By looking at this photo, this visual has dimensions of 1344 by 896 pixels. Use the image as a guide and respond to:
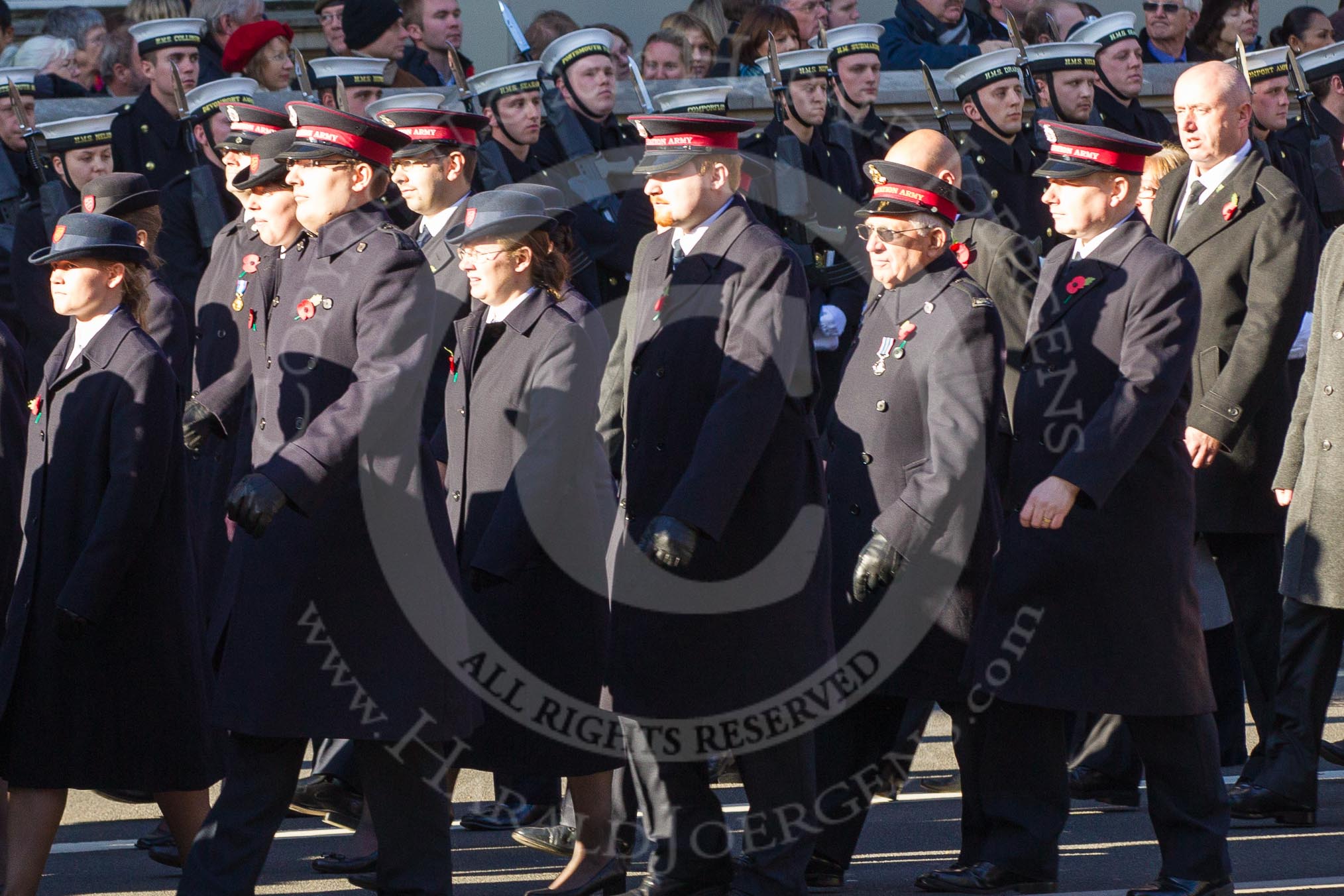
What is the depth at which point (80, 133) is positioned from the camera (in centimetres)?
790

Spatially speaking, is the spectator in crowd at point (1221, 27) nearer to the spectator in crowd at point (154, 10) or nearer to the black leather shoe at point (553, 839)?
the spectator in crowd at point (154, 10)

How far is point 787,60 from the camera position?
9.41 meters

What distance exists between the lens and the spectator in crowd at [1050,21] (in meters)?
10.1

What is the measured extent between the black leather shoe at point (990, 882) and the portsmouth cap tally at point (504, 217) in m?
1.82

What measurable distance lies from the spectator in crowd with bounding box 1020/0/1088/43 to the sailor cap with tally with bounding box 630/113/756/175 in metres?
5.02

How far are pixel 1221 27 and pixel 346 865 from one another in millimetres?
7699

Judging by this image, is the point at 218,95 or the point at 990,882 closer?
the point at 990,882

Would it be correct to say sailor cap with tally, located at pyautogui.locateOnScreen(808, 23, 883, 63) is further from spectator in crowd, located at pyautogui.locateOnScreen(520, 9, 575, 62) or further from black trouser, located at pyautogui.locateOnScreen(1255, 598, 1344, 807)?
black trouser, located at pyautogui.locateOnScreen(1255, 598, 1344, 807)

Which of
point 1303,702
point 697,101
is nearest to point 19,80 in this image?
point 697,101

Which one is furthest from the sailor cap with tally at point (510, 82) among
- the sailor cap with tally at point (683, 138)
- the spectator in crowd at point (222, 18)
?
the sailor cap with tally at point (683, 138)

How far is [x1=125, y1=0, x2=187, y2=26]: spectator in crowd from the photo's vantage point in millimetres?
8875

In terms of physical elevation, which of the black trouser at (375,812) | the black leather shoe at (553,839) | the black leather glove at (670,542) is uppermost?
the black leather glove at (670,542)

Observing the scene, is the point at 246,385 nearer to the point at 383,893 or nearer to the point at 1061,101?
the point at 383,893

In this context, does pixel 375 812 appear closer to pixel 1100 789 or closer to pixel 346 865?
pixel 346 865
